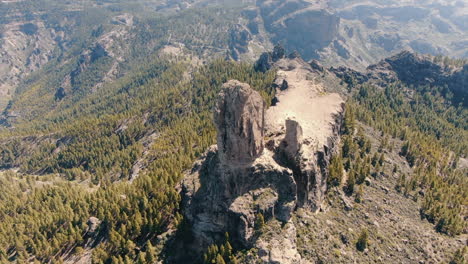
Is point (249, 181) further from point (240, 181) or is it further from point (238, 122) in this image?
point (238, 122)

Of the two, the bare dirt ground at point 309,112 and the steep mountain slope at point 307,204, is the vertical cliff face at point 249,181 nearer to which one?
the steep mountain slope at point 307,204

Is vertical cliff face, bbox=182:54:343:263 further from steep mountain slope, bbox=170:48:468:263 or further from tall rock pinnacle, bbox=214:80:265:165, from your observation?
steep mountain slope, bbox=170:48:468:263

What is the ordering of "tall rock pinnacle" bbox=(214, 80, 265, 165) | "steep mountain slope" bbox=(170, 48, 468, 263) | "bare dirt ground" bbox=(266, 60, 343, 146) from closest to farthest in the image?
"tall rock pinnacle" bbox=(214, 80, 265, 165), "steep mountain slope" bbox=(170, 48, 468, 263), "bare dirt ground" bbox=(266, 60, 343, 146)

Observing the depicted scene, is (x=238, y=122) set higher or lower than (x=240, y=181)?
higher

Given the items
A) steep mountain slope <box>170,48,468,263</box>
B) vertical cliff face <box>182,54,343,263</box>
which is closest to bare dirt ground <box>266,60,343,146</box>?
steep mountain slope <box>170,48,468,263</box>

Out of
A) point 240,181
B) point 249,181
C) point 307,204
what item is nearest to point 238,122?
point 240,181

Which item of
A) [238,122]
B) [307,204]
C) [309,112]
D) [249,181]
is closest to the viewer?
[238,122]

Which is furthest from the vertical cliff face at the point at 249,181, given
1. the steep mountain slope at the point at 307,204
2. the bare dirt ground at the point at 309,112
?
the bare dirt ground at the point at 309,112

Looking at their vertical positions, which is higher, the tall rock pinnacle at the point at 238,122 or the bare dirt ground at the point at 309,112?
the tall rock pinnacle at the point at 238,122
